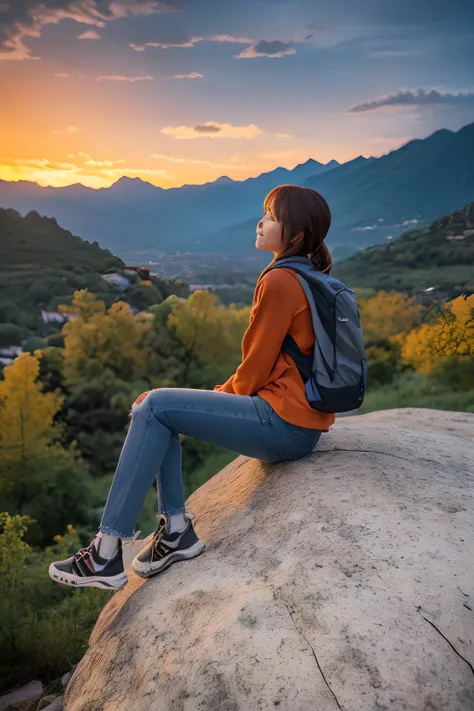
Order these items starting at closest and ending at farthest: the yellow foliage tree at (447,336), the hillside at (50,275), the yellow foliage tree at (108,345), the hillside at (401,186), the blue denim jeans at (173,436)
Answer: the blue denim jeans at (173,436) < the yellow foliage tree at (447,336) < the yellow foliage tree at (108,345) < the hillside at (50,275) < the hillside at (401,186)

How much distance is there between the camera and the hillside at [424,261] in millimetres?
13547

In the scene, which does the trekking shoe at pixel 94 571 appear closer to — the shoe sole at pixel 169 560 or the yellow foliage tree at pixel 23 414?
the shoe sole at pixel 169 560

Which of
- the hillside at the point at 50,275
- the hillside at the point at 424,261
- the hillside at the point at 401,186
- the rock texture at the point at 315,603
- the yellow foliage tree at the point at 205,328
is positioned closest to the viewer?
the rock texture at the point at 315,603

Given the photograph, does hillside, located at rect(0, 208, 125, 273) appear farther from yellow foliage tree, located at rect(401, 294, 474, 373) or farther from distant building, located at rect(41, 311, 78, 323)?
yellow foliage tree, located at rect(401, 294, 474, 373)

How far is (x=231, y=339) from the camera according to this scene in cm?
1769

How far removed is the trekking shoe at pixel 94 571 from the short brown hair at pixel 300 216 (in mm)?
1739

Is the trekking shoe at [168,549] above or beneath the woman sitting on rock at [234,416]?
beneath

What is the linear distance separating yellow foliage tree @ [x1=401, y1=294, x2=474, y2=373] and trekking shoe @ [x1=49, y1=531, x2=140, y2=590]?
27.4 feet

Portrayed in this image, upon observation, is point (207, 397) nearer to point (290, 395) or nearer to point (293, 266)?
point (290, 395)

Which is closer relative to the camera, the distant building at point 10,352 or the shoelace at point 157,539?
the shoelace at point 157,539

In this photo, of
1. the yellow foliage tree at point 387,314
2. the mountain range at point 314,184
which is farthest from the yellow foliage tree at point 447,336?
the mountain range at point 314,184

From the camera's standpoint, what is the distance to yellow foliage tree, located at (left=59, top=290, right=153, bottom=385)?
60.2 feet

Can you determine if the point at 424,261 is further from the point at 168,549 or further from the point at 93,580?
the point at 93,580

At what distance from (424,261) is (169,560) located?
13.9 m
